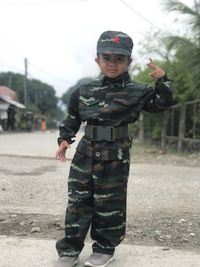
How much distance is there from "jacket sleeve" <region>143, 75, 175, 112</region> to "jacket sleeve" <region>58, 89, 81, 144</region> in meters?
0.48

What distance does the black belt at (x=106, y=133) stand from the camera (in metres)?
3.54

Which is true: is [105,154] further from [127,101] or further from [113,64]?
[113,64]

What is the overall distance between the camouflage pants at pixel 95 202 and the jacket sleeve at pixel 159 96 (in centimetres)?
42

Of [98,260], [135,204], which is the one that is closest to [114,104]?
[98,260]

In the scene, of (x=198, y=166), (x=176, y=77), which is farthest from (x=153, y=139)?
(x=198, y=166)

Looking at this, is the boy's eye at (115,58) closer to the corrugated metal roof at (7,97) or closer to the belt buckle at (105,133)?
the belt buckle at (105,133)

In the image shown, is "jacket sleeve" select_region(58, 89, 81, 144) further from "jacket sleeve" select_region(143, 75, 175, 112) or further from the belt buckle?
"jacket sleeve" select_region(143, 75, 175, 112)

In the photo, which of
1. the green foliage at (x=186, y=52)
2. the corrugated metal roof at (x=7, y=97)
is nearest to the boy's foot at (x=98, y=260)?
the green foliage at (x=186, y=52)

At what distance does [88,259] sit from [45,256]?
330 millimetres

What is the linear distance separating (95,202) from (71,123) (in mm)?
593

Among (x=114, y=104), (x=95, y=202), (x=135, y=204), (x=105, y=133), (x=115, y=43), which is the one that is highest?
(x=115, y=43)

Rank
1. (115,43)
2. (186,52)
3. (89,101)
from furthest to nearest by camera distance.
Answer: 1. (186,52)
2. (89,101)
3. (115,43)

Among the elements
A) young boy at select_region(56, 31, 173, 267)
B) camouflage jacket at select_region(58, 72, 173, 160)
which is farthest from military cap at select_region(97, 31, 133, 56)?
camouflage jacket at select_region(58, 72, 173, 160)

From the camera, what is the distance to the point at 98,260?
358cm
